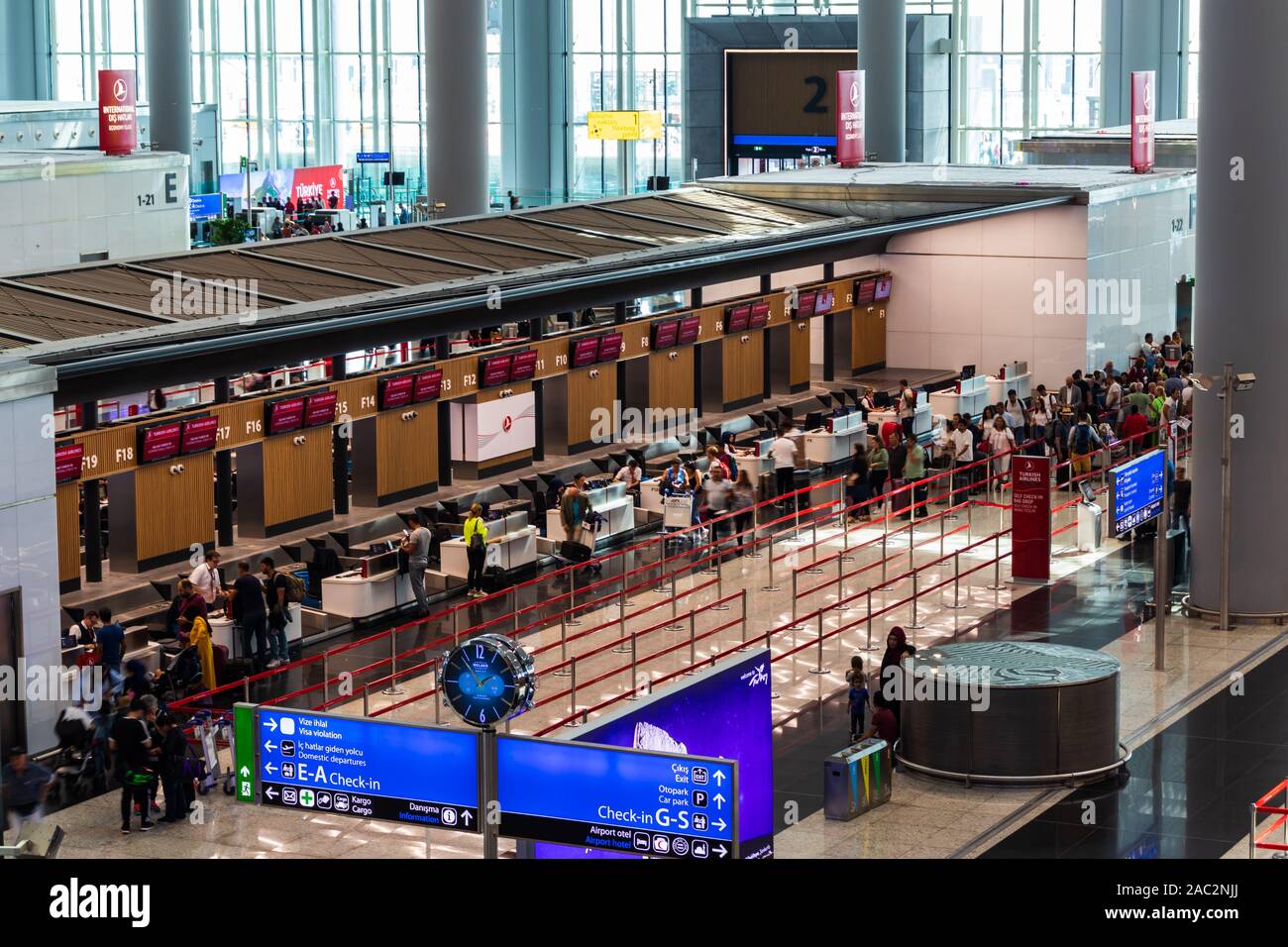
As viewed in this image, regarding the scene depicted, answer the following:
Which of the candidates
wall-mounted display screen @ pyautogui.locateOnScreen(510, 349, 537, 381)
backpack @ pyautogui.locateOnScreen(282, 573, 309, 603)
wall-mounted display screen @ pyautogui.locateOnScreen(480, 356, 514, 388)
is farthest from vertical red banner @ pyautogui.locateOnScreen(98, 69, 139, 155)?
backpack @ pyautogui.locateOnScreen(282, 573, 309, 603)

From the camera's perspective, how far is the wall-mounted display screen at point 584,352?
28.4 metres

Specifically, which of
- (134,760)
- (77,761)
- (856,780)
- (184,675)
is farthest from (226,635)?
(856,780)

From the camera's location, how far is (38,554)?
16609 mm

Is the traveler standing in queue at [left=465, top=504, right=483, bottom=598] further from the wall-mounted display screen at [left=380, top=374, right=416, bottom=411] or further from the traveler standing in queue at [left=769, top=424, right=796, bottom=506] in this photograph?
the traveler standing in queue at [left=769, top=424, right=796, bottom=506]

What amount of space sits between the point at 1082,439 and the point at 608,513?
23.3 feet

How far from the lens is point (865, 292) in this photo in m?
34.8

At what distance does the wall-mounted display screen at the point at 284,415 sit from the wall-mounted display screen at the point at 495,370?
3.56 meters

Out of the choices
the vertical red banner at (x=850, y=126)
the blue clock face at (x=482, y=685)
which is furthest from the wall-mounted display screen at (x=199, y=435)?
the vertical red banner at (x=850, y=126)

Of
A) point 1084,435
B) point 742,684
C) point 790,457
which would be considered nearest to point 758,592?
point 790,457

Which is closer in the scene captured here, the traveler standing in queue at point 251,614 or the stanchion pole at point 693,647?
the stanchion pole at point 693,647

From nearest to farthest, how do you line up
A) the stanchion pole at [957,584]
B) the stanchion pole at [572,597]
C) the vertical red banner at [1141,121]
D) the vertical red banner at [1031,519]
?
the stanchion pole at [572,597] → the stanchion pole at [957,584] → the vertical red banner at [1031,519] → the vertical red banner at [1141,121]

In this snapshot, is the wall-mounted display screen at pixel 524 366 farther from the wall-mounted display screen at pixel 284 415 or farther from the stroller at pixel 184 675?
the stroller at pixel 184 675

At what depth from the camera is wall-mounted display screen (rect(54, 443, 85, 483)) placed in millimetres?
20219

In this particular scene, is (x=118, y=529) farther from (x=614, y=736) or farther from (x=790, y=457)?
(x=614, y=736)
